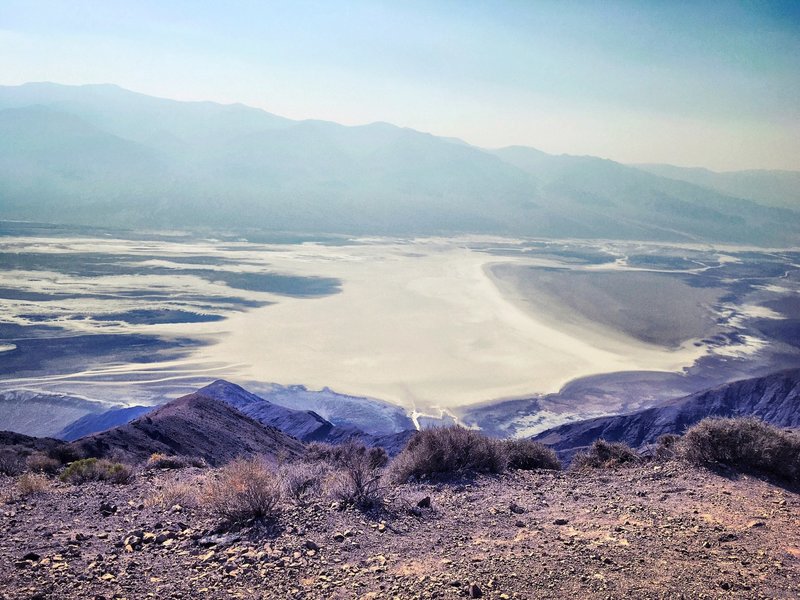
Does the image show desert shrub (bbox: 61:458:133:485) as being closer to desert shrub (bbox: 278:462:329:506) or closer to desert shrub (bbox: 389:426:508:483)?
desert shrub (bbox: 278:462:329:506)

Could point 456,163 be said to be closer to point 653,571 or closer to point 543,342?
point 543,342

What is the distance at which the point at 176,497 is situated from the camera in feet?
20.4

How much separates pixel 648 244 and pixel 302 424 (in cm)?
9325

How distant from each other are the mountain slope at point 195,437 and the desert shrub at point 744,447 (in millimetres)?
8458

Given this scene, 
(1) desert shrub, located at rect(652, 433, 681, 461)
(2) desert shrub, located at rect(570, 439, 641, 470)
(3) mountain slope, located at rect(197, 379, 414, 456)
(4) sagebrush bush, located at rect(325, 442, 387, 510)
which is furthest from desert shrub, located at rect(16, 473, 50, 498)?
(3) mountain slope, located at rect(197, 379, 414, 456)

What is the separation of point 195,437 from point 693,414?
1858 cm

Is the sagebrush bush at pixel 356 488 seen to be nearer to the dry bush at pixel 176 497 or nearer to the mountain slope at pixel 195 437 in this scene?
the dry bush at pixel 176 497

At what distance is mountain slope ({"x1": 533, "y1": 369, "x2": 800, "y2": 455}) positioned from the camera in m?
22.0

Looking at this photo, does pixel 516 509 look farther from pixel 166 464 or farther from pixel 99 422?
pixel 99 422

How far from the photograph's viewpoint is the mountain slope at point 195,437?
12.7 m

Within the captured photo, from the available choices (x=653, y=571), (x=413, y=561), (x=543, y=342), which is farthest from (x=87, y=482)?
(x=543, y=342)

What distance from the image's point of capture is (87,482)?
7.80 metres

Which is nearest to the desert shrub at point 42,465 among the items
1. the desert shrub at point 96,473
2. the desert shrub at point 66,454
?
the desert shrub at point 96,473

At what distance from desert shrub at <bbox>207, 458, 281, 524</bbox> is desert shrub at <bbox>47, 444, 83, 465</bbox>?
21.6 feet
